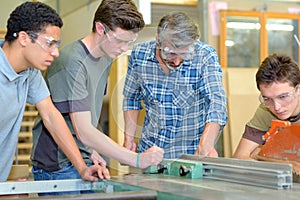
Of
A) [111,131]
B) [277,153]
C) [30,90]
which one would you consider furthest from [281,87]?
[111,131]

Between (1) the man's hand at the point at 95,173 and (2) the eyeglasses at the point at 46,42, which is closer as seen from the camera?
(1) the man's hand at the point at 95,173

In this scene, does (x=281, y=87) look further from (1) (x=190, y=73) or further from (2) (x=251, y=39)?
(2) (x=251, y=39)

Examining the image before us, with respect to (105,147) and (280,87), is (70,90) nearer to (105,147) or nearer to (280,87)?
(105,147)

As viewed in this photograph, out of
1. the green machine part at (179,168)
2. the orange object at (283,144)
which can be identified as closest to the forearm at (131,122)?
the green machine part at (179,168)

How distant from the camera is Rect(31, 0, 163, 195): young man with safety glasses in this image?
6.40 ft

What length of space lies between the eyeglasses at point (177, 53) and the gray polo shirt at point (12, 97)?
463mm

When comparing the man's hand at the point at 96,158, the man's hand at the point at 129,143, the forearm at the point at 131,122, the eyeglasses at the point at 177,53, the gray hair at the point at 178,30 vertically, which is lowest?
the man's hand at the point at 96,158

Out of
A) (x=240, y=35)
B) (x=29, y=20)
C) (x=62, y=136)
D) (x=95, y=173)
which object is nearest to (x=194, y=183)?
(x=95, y=173)

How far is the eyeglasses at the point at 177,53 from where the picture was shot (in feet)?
6.82

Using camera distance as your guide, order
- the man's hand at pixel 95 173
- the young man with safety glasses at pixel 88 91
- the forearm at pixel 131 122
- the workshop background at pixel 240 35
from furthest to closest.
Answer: the workshop background at pixel 240 35, the forearm at pixel 131 122, the young man with safety glasses at pixel 88 91, the man's hand at pixel 95 173

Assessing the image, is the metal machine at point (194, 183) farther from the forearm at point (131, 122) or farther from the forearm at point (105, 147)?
the forearm at point (131, 122)

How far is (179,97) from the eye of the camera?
2.21 metres

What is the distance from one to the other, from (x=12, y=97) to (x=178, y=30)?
643mm

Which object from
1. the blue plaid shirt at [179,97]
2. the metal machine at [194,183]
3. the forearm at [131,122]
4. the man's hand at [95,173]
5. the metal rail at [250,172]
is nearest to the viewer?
the metal machine at [194,183]
